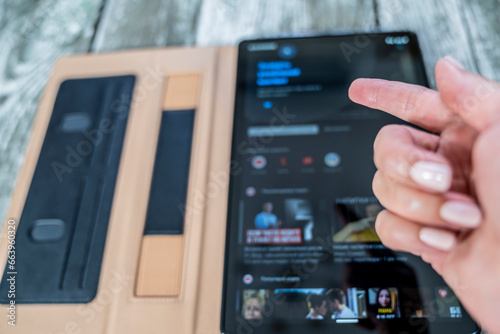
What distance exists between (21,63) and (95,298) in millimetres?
484

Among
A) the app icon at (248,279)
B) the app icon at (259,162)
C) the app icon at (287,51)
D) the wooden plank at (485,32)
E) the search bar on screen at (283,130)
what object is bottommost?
the app icon at (248,279)

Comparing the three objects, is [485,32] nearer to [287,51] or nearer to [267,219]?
[287,51]

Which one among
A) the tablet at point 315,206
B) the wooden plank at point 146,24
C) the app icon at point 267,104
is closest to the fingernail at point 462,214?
the tablet at point 315,206

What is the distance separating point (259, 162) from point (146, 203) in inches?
6.5

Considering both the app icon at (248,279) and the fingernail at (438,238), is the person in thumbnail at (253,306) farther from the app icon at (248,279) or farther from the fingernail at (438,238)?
the fingernail at (438,238)

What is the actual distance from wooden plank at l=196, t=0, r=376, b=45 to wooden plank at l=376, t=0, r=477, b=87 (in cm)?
3

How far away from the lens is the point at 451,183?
0.89 ft

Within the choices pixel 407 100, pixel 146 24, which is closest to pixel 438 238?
pixel 407 100

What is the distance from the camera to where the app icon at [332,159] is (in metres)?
0.47

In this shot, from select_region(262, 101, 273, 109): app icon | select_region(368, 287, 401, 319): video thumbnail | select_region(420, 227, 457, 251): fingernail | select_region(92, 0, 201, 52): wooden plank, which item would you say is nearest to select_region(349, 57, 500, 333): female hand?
select_region(420, 227, 457, 251): fingernail

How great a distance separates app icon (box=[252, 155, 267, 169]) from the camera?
1.57 ft

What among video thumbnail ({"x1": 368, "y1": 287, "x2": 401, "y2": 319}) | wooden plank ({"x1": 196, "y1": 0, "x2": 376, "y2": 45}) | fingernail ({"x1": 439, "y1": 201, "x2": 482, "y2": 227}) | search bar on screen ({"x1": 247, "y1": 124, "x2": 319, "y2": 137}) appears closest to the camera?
→ fingernail ({"x1": 439, "y1": 201, "x2": 482, "y2": 227})

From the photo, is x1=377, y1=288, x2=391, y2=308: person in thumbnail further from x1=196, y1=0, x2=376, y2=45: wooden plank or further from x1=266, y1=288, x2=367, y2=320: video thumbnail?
x1=196, y1=0, x2=376, y2=45: wooden plank

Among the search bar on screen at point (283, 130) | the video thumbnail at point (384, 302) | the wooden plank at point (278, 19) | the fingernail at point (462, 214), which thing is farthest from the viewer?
the wooden plank at point (278, 19)
